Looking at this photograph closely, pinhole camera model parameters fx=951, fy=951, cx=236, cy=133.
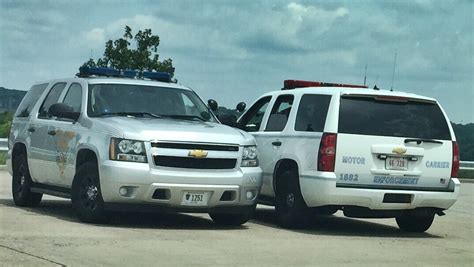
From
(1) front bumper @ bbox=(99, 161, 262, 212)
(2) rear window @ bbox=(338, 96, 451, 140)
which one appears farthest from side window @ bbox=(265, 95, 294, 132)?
(1) front bumper @ bbox=(99, 161, 262, 212)

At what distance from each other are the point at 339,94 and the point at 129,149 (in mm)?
2786

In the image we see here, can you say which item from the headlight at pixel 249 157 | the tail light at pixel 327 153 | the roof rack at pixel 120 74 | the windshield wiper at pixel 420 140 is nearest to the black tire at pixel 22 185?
the roof rack at pixel 120 74

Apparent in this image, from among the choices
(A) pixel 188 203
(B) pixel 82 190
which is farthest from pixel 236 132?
(B) pixel 82 190

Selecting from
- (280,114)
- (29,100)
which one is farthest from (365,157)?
(29,100)

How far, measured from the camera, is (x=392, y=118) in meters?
12.1

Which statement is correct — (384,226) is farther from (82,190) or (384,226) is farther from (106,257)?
(106,257)

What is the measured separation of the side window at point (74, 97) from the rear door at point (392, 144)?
135 inches

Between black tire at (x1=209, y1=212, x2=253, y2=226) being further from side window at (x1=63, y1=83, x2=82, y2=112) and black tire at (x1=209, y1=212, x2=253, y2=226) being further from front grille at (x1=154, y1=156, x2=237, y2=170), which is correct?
side window at (x1=63, y1=83, x2=82, y2=112)

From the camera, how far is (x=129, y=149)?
11.0 meters

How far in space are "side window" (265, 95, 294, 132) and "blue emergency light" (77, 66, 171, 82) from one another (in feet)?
5.27

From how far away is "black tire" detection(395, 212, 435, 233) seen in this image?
1270 centimetres

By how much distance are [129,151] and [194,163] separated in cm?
80

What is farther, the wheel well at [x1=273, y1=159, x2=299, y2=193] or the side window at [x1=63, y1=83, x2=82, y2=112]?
the wheel well at [x1=273, y1=159, x2=299, y2=193]

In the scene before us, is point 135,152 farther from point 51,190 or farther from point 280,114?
point 280,114
